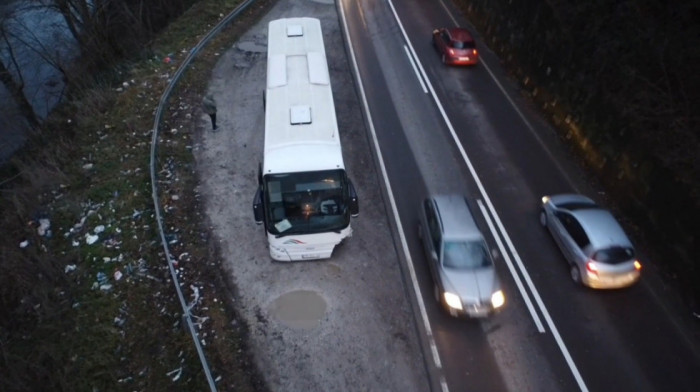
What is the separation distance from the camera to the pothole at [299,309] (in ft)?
39.9

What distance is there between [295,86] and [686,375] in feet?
41.4

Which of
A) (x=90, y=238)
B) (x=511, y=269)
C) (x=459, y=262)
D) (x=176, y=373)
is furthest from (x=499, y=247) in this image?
(x=90, y=238)

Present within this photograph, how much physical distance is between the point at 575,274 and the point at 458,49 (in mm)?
12102

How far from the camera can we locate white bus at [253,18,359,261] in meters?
12.2

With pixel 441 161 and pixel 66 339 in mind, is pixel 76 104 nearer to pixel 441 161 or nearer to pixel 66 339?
pixel 66 339

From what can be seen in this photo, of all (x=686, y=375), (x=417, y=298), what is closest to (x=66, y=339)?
(x=417, y=298)

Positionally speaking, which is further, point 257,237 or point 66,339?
point 257,237

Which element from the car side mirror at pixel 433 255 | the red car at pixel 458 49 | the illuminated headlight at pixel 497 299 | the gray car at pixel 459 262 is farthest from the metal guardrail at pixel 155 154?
the red car at pixel 458 49

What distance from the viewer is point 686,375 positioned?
446 inches

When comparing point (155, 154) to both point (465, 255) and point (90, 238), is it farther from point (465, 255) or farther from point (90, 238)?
point (465, 255)

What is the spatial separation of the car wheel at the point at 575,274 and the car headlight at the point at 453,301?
12.0 ft

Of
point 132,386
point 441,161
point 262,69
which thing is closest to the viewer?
point 132,386

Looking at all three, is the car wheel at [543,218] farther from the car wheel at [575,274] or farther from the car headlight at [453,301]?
the car headlight at [453,301]

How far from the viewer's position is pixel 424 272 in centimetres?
1342
